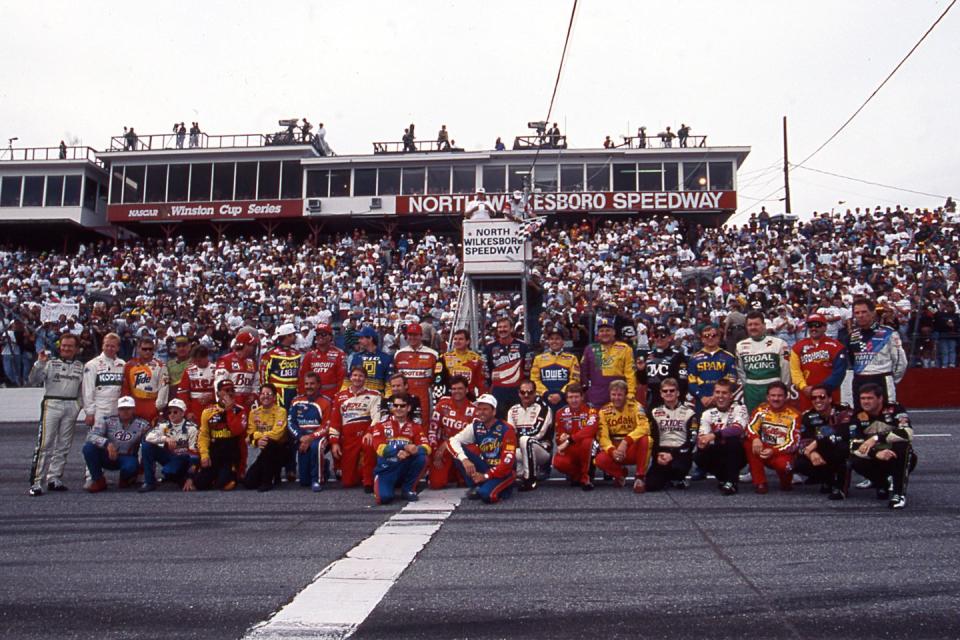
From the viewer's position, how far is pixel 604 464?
888 cm

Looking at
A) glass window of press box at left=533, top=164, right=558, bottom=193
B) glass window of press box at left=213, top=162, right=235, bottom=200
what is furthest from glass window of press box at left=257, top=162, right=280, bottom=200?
glass window of press box at left=533, top=164, right=558, bottom=193

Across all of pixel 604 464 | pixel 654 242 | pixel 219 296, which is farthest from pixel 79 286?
pixel 604 464

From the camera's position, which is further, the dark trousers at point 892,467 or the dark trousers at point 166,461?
the dark trousers at point 166,461

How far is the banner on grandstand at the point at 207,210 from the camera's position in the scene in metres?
40.1

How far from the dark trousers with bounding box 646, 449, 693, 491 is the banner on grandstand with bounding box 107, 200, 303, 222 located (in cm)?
3349

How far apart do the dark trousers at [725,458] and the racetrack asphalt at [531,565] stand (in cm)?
21

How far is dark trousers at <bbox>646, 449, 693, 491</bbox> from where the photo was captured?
862cm

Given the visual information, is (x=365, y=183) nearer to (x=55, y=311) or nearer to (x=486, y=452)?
(x=55, y=311)

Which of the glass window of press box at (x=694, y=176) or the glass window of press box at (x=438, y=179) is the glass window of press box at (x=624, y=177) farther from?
the glass window of press box at (x=438, y=179)

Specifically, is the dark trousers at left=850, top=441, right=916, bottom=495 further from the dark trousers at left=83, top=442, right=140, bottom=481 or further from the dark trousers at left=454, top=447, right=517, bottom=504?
the dark trousers at left=83, top=442, right=140, bottom=481

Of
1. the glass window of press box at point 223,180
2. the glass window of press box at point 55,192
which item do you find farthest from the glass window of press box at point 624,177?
the glass window of press box at point 55,192

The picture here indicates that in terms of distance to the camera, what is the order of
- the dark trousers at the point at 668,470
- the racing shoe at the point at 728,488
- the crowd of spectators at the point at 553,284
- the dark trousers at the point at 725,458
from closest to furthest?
the racing shoe at the point at 728,488 < the dark trousers at the point at 725,458 < the dark trousers at the point at 668,470 < the crowd of spectators at the point at 553,284

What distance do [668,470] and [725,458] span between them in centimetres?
61

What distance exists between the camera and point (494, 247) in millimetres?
14312
